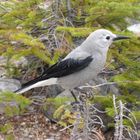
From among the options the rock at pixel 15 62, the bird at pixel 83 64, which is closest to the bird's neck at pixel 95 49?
the bird at pixel 83 64

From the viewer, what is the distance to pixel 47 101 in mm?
5230

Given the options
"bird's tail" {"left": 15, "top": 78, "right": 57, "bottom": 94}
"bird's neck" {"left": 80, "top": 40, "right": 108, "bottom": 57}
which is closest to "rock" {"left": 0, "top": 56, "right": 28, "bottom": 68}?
"bird's tail" {"left": 15, "top": 78, "right": 57, "bottom": 94}

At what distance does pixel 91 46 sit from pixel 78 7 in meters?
2.09

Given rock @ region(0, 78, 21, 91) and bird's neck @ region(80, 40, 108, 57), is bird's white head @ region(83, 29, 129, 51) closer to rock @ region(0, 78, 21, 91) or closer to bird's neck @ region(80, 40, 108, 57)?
bird's neck @ region(80, 40, 108, 57)

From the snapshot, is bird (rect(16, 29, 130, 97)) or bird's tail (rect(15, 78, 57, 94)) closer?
bird (rect(16, 29, 130, 97))

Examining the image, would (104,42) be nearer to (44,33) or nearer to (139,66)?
(139,66)

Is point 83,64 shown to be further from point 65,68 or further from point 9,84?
point 9,84

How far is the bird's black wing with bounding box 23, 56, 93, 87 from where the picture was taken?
166 inches

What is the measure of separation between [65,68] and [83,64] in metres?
0.26

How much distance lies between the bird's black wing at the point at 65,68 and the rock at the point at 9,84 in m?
1.60

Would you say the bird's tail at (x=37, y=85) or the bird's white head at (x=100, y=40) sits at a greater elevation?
the bird's white head at (x=100, y=40)

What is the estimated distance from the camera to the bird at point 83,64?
4160mm

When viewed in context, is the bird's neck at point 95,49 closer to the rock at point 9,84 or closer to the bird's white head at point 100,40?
the bird's white head at point 100,40

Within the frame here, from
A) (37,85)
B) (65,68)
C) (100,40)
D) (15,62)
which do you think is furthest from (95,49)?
(15,62)
